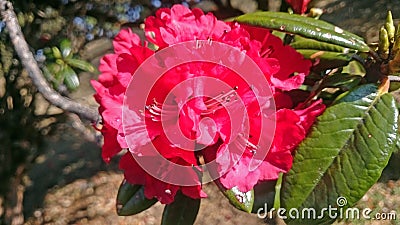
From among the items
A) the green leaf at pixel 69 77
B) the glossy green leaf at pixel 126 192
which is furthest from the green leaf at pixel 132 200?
the green leaf at pixel 69 77

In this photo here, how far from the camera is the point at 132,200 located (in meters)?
1.17

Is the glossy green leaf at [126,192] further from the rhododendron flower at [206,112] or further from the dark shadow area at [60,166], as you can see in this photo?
the dark shadow area at [60,166]

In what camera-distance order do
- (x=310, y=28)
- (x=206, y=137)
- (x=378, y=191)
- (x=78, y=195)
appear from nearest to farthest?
1. (x=206, y=137)
2. (x=310, y=28)
3. (x=378, y=191)
4. (x=78, y=195)

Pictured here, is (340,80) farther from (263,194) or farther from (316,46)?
(263,194)

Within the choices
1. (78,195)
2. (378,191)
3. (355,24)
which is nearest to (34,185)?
(78,195)

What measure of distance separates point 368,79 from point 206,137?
1.19 feet

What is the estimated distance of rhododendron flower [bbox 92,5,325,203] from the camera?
0.80 m

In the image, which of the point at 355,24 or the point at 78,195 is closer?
the point at 78,195

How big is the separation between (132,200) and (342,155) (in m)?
0.46

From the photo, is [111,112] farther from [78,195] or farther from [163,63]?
[78,195]

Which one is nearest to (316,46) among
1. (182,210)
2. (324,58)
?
(324,58)

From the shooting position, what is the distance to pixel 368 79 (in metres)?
0.99

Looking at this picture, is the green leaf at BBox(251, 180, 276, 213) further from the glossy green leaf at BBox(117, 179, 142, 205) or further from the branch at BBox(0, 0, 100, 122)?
the branch at BBox(0, 0, 100, 122)

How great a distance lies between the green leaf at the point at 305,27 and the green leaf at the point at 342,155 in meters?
0.10
